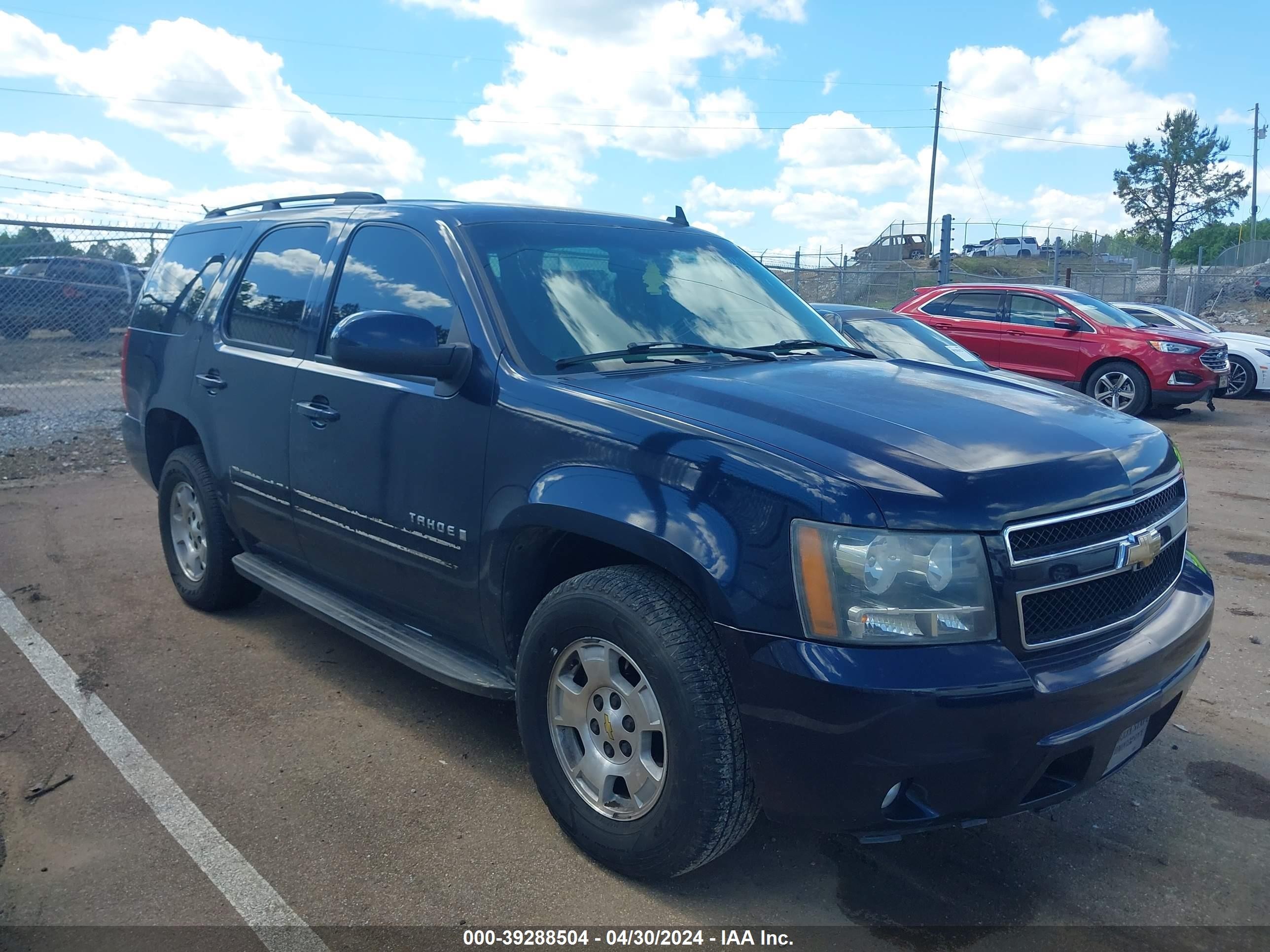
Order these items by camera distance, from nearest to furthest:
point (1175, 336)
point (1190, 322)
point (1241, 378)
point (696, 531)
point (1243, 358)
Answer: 1. point (696, 531)
2. point (1175, 336)
3. point (1243, 358)
4. point (1241, 378)
5. point (1190, 322)

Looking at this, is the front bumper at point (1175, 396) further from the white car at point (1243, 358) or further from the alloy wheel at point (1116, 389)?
the white car at point (1243, 358)

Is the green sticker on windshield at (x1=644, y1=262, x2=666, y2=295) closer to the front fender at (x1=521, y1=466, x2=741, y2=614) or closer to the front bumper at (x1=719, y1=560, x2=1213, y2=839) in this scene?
the front fender at (x1=521, y1=466, x2=741, y2=614)

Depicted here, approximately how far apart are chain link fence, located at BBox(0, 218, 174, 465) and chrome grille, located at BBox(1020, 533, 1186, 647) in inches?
389

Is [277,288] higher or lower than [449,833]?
higher

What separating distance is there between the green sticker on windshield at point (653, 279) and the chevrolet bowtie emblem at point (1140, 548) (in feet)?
5.99

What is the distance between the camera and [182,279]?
5.20 metres

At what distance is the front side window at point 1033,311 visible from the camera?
13.9m

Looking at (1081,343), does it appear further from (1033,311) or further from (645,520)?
(645,520)

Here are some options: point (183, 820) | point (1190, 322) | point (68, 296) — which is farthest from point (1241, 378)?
point (68, 296)

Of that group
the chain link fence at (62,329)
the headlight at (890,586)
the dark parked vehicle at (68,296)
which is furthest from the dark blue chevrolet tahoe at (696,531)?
the dark parked vehicle at (68,296)

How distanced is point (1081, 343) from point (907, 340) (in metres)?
5.95

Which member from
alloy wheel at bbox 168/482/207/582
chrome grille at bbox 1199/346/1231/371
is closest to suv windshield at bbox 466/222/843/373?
alloy wheel at bbox 168/482/207/582

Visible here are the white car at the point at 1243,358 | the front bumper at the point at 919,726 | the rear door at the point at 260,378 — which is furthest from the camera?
the white car at the point at 1243,358

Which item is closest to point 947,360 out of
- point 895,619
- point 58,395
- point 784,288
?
point 784,288
